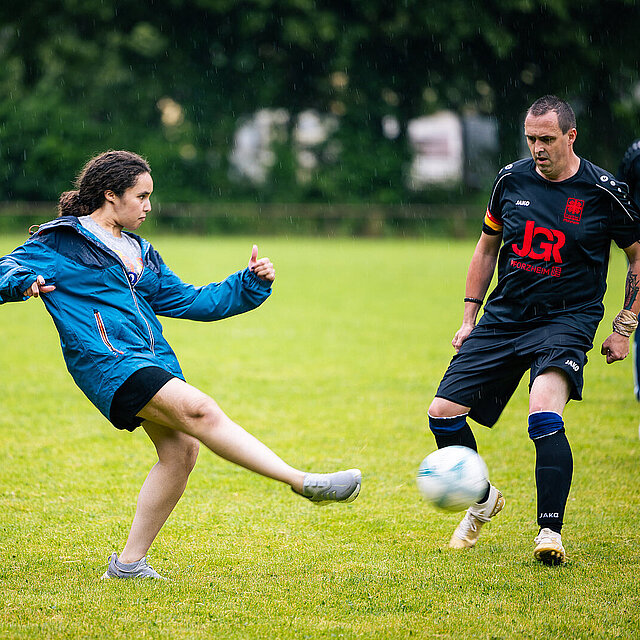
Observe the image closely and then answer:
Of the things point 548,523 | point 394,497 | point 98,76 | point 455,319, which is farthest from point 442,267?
point 98,76

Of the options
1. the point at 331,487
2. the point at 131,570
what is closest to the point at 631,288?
the point at 331,487

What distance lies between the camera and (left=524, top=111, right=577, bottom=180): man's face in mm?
4605

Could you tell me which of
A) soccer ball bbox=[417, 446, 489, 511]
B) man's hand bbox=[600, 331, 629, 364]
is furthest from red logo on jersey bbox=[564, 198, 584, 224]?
soccer ball bbox=[417, 446, 489, 511]

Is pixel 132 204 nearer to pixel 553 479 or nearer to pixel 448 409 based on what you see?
pixel 448 409

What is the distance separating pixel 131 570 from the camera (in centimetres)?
432

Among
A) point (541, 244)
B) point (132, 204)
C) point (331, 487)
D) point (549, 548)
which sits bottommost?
point (549, 548)

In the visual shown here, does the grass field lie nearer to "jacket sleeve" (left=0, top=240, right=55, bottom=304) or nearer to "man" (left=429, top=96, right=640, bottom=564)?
"man" (left=429, top=96, right=640, bottom=564)

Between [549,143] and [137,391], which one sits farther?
[549,143]

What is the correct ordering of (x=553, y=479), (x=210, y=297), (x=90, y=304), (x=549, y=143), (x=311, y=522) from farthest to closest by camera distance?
(x=311, y=522) → (x=549, y=143) → (x=553, y=479) → (x=210, y=297) → (x=90, y=304)

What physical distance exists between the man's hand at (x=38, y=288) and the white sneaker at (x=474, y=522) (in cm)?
246

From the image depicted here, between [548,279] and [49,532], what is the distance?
9.93ft

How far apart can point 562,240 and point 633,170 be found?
5.75 ft

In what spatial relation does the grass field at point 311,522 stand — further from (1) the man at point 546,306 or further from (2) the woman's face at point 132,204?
(2) the woman's face at point 132,204

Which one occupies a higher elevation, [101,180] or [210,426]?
[101,180]
